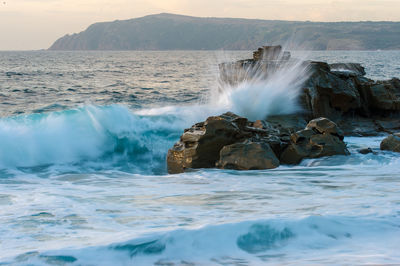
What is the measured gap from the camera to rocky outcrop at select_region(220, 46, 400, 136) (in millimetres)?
10062

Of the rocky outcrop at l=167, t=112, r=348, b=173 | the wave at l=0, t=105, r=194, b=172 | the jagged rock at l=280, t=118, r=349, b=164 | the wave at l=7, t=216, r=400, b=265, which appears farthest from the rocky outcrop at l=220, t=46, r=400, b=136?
the wave at l=7, t=216, r=400, b=265

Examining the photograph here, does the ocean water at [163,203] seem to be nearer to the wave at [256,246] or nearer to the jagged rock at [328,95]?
the wave at [256,246]

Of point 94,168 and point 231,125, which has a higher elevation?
point 231,125

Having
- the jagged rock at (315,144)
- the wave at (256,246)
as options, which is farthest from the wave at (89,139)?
the wave at (256,246)

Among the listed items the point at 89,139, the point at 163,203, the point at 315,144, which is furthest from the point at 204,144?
the point at 89,139

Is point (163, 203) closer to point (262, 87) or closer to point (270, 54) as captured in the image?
point (262, 87)

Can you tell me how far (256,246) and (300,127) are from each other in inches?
242

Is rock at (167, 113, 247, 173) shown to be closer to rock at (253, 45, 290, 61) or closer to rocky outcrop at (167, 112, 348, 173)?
rocky outcrop at (167, 112, 348, 173)

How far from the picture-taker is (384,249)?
120 inches

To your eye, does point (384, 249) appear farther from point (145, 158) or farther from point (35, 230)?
point (145, 158)

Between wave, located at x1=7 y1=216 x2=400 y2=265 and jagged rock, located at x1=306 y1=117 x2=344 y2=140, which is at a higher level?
jagged rock, located at x1=306 y1=117 x2=344 y2=140

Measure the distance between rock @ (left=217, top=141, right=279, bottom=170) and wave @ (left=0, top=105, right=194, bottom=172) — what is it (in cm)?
150

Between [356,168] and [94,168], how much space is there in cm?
429

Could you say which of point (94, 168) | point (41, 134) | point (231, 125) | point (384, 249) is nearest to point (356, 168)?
point (231, 125)
